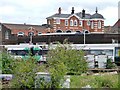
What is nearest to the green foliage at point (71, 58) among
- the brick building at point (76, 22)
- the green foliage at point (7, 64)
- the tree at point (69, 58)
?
the tree at point (69, 58)

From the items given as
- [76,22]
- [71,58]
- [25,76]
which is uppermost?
[76,22]

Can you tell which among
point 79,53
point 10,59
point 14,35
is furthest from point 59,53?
point 14,35

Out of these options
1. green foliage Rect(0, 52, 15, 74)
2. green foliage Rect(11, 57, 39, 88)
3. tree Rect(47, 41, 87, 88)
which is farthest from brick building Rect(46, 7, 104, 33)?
green foliage Rect(11, 57, 39, 88)

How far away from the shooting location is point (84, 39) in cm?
5338

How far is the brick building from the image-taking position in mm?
75312

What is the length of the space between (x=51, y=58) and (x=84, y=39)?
1337 inches

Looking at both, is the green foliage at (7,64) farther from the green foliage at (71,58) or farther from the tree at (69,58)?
the green foliage at (71,58)

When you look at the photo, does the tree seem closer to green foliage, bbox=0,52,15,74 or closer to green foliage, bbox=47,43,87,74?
green foliage, bbox=47,43,87,74

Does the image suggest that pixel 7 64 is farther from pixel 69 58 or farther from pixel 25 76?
pixel 25 76

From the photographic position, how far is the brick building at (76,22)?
75312 millimetres

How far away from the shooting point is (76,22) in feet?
255

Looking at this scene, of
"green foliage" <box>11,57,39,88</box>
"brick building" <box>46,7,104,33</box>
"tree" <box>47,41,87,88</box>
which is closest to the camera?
"green foliage" <box>11,57,39,88</box>

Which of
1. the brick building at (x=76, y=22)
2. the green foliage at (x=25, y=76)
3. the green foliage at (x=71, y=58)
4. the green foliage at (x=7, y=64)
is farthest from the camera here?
the brick building at (x=76, y=22)

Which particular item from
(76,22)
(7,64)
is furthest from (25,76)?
(76,22)
